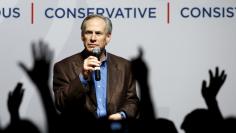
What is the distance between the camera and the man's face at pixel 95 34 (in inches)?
151

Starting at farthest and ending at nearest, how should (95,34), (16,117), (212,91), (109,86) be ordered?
(16,117) → (212,91) → (109,86) → (95,34)

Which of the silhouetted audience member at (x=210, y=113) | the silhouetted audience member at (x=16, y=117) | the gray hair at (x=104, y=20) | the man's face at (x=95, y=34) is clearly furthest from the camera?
the silhouetted audience member at (x=16, y=117)

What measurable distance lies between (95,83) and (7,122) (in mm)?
911

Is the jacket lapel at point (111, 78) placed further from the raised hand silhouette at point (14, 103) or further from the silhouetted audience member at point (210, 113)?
the raised hand silhouette at point (14, 103)

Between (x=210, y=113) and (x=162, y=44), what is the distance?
718 mm

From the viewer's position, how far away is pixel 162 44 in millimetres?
4180

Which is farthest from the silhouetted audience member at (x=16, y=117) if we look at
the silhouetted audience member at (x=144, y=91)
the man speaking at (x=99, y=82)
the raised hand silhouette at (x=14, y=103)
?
the silhouetted audience member at (x=144, y=91)

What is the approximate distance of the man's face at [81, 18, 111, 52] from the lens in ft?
12.6

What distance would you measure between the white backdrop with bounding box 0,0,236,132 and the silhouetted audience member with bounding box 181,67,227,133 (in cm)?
4

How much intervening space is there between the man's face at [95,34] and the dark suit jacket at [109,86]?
0.20 meters

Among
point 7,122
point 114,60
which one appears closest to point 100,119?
point 114,60

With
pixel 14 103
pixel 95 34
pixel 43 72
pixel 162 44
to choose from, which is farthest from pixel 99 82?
pixel 14 103

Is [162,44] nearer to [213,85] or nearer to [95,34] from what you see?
[213,85]

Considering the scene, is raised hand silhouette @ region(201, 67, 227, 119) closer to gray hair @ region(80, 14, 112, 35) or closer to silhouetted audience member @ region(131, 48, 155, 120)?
silhouetted audience member @ region(131, 48, 155, 120)
